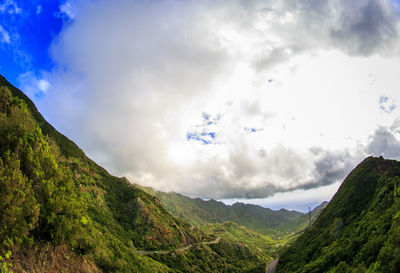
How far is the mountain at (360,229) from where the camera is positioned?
157 feet

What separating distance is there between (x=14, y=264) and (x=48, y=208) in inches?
214

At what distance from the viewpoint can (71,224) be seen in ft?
72.7

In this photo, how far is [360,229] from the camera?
67.8 m

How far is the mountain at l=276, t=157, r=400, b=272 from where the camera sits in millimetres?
47825

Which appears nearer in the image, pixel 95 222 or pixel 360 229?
pixel 360 229

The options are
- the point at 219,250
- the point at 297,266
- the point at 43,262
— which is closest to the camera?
the point at 43,262

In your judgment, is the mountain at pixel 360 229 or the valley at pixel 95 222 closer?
the valley at pixel 95 222

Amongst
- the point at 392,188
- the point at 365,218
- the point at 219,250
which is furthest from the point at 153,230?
the point at 392,188

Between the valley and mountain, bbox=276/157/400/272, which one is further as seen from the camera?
mountain, bbox=276/157/400/272

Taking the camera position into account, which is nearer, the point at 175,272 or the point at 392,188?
the point at 392,188

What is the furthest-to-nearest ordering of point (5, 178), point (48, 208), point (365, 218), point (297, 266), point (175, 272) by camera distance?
point (175, 272) → point (297, 266) → point (365, 218) → point (48, 208) → point (5, 178)

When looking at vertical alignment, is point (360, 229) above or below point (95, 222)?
below

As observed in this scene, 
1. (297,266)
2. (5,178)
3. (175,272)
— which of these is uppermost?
(5,178)

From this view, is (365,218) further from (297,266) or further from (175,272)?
(175,272)
